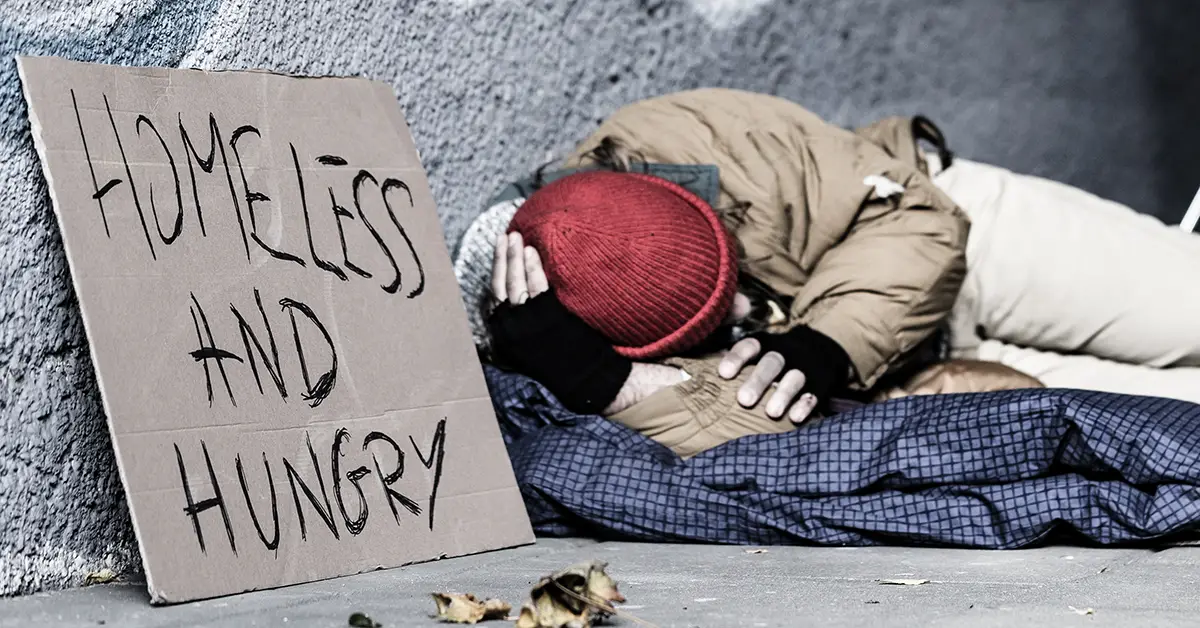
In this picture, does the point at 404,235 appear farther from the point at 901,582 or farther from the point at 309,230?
the point at 901,582

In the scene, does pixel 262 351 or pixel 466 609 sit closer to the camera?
pixel 466 609

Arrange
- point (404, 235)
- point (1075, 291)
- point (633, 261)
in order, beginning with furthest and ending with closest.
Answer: point (1075, 291), point (633, 261), point (404, 235)

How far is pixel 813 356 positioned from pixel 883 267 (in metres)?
0.22

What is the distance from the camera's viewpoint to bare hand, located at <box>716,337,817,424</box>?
181 cm

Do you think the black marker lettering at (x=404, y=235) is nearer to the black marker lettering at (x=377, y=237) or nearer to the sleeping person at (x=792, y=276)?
the black marker lettering at (x=377, y=237)

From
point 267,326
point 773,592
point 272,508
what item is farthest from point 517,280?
point 773,592

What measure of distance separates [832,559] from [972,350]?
87 centimetres

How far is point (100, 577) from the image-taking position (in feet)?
4.63

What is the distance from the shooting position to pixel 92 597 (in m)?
1.31

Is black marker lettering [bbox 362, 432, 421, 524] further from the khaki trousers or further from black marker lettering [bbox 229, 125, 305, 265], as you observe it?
the khaki trousers

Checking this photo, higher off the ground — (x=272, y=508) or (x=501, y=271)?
(x=501, y=271)

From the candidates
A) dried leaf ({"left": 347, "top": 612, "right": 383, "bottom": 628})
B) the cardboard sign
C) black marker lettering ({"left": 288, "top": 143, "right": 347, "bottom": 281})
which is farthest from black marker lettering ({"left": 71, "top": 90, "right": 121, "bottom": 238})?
dried leaf ({"left": 347, "top": 612, "right": 383, "bottom": 628})

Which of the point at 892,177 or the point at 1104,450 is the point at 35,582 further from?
the point at 892,177

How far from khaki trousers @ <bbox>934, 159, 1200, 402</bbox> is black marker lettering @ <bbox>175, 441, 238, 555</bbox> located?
1.40m
